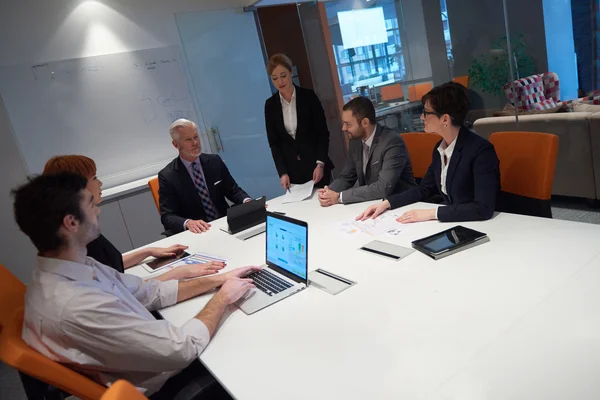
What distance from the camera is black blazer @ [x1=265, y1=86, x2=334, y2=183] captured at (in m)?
3.46

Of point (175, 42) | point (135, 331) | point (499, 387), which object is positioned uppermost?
point (175, 42)

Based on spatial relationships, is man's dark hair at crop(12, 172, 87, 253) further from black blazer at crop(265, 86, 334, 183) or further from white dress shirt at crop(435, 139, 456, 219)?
black blazer at crop(265, 86, 334, 183)

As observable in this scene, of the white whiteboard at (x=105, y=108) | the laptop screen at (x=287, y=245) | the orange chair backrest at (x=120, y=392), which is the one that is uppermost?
the white whiteboard at (x=105, y=108)

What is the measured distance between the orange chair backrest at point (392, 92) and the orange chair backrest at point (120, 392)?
4.18 m

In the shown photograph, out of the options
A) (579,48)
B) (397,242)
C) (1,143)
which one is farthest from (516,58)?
(1,143)

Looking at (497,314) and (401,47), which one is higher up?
(401,47)

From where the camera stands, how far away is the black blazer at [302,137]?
3.46 m

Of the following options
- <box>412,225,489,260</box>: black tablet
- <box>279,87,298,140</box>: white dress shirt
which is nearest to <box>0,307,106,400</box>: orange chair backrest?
<box>412,225,489,260</box>: black tablet

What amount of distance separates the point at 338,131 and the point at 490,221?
11.4 feet

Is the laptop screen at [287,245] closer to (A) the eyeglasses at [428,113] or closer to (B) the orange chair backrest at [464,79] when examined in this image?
(A) the eyeglasses at [428,113]

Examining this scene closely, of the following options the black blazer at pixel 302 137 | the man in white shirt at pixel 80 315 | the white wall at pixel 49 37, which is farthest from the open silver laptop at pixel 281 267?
the white wall at pixel 49 37

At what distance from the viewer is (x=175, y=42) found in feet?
15.7

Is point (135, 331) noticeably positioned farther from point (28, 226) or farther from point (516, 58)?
point (516, 58)

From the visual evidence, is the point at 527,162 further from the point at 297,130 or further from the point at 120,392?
the point at 120,392
